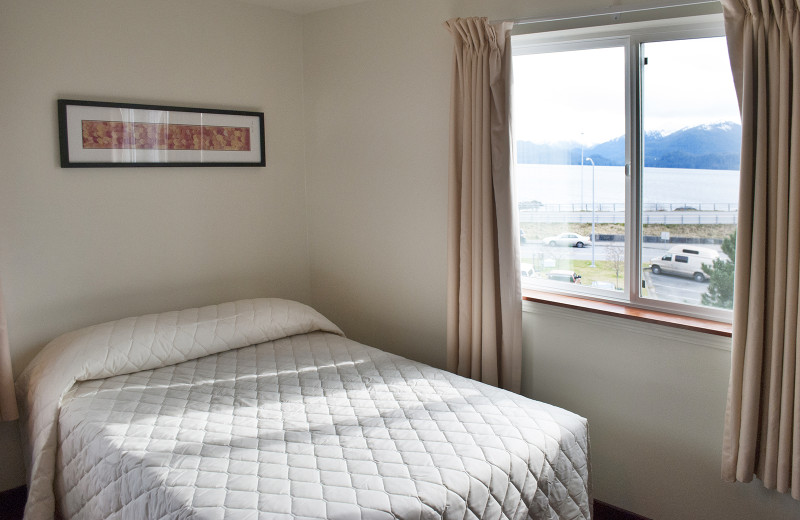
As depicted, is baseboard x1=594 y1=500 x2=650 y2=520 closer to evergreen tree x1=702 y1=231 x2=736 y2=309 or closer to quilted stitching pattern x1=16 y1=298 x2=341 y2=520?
evergreen tree x1=702 y1=231 x2=736 y2=309

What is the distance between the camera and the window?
7.79 ft

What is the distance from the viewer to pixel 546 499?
6.59 feet

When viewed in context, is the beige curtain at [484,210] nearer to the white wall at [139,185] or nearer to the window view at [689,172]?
the window view at [689,172]

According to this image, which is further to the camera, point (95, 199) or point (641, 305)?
point (95, 199)

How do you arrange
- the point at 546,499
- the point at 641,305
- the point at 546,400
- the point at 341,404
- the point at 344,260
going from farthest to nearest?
the point at 344,260 → the point at 546,400 → the point at 641,305 → the point at 341,404 → the point at 546,499

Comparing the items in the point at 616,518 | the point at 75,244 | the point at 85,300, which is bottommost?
the point at 616,518

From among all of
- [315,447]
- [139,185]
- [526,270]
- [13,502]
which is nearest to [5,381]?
[13,502]

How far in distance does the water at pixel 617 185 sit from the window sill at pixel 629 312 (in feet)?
1.43

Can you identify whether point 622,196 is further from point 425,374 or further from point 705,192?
point 425,374

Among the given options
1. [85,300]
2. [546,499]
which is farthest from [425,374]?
[85,300]

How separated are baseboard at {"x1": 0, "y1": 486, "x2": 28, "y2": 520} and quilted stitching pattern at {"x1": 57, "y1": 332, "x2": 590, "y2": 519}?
0.78 metres

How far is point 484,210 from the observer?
2795 millimetres

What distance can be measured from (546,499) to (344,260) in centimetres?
203

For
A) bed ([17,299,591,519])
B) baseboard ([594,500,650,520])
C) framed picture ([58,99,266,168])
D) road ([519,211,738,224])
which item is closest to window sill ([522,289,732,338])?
road ([519,211,738,224])
